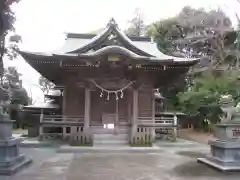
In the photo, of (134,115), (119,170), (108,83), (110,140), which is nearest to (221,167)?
(119,170)

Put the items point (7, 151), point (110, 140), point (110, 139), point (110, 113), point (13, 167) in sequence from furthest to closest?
point (110, 113) → point (110, 139) → point (110, 140) → point (7, 151) → point (13, 167)

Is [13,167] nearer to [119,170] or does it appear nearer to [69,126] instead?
[119,170]

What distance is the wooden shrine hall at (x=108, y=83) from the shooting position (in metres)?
14.0

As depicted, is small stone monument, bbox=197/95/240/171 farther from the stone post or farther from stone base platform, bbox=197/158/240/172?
the stone post

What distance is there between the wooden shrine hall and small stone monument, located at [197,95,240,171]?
5.44m

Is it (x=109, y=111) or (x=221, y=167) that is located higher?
(x=109, y=111)

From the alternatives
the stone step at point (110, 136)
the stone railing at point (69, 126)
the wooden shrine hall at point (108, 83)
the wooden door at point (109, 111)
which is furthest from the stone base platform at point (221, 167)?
the wooden door at point (109, 111)

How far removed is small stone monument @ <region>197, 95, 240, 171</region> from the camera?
8340 millimetres

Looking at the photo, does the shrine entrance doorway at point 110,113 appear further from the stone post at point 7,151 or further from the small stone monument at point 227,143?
the stone post at point 7,151

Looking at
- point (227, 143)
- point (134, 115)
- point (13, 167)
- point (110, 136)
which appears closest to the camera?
point (13, 167)

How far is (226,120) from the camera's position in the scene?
351 inches

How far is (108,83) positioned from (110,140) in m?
2.75

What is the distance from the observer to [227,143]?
8.40m

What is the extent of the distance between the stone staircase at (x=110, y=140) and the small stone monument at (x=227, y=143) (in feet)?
19.1
